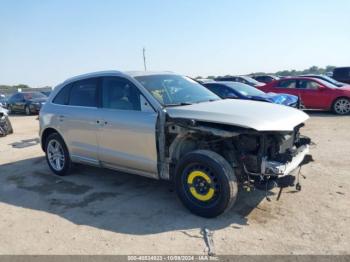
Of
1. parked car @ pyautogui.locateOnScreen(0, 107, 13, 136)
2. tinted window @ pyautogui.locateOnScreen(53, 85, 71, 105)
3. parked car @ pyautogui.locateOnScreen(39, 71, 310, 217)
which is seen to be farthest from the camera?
parked car @ pyautogui.locateOnScreen(0, 107, 13, 136)

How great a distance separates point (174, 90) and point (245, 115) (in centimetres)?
146

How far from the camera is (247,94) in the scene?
1091cm

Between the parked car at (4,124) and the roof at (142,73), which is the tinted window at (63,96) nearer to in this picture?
the roof at (142,73)

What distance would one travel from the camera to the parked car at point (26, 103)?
2141cm

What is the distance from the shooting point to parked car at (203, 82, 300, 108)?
10445 millimetres

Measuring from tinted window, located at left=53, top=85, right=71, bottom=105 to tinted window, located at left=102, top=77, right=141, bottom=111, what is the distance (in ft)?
3.66

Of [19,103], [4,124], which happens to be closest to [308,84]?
[4,124]

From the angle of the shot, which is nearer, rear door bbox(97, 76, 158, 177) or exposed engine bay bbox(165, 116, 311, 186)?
exposed engine bay bbox(165, 116, 311, 186)

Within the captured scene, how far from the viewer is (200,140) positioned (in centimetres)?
488

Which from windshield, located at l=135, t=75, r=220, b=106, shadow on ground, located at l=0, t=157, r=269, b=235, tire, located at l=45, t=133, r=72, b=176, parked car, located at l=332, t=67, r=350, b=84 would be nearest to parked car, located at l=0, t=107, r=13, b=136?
shadow on ground, located at l=0, t=157, r=269, b=235

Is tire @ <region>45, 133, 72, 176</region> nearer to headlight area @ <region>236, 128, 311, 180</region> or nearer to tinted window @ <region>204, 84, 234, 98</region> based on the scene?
headlight area @ <region>236, 128, 311, 180</region>

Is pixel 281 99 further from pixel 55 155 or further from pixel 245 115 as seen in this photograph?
pixel 55 155

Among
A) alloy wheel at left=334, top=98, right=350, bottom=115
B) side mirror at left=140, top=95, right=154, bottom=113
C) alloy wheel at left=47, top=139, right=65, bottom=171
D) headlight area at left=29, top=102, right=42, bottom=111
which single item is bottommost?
headlight area at left=29, top=102, right=42, bottom=111

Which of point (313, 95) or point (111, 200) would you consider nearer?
A: point (111, 200)
